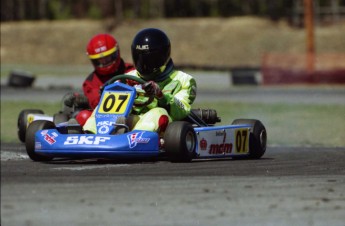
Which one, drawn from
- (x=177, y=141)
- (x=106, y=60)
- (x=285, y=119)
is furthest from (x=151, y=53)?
(x=285, y=119)

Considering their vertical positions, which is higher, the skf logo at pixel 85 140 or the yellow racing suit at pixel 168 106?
the yellow racing suit at pixel 168 106

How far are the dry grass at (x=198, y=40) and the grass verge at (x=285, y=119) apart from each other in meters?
25.0

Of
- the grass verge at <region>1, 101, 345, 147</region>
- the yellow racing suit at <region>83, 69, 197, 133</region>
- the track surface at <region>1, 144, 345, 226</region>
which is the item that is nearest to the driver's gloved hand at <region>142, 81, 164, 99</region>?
the yellow racing suit at <region>83, 69, 197, 133</region>

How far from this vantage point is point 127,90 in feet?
33.2

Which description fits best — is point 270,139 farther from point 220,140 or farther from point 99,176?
point 99,176

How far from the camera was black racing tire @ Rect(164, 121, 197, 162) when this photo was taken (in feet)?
31.6

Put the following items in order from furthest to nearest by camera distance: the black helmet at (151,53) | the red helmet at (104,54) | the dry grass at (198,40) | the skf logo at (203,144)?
the dry grass at (198,40) < the red helmet at (104,54) < the black helmet at (151,53) < the skf logo at (203,144)

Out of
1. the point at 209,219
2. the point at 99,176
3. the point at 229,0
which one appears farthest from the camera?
the point at 229,0

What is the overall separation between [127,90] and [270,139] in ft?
20.1

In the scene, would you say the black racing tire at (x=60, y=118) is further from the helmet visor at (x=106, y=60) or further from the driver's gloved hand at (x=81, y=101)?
the helmet visor at (x=106, y=60)

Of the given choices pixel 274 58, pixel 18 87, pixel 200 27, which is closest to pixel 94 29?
pixel 200 27

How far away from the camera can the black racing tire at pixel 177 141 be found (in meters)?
9.62

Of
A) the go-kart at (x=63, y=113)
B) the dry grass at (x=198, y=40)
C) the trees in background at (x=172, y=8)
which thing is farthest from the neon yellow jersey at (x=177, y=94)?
the trees in background at (x=172, y=8)

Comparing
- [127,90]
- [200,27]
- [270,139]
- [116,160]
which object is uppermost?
[127,90]
